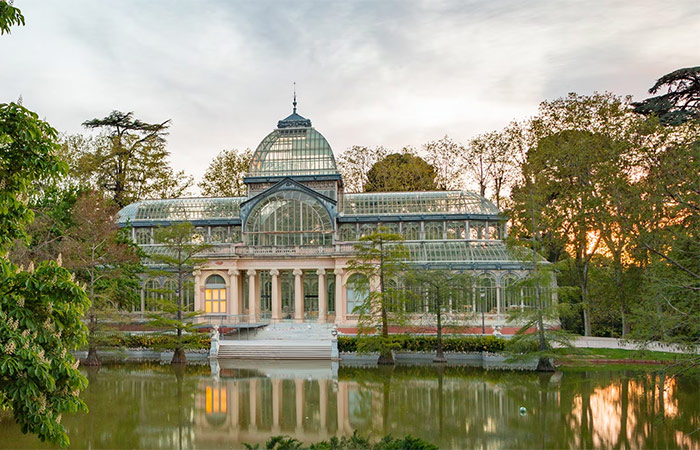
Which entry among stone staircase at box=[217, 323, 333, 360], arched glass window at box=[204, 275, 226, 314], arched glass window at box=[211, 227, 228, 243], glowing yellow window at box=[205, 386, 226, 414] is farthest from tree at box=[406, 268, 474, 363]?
arched glass window at box=[211, 227, 228, 243]

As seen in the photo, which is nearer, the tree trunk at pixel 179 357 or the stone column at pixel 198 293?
the tree trunk at pixel 179 357

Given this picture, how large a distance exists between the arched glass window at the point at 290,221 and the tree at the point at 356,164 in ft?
63.2

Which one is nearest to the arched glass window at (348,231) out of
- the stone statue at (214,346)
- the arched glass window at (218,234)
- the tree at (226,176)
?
the arched glass window at (218,234)

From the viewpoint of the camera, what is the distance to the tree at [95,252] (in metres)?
32.2

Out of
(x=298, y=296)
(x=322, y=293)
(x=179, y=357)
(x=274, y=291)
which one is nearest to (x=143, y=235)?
(x=274, y=291)

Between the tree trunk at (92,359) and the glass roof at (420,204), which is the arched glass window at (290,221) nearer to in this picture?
the glass roof at (420,204)

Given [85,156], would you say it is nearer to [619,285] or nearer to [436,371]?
[436,371]

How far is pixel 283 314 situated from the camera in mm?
49062

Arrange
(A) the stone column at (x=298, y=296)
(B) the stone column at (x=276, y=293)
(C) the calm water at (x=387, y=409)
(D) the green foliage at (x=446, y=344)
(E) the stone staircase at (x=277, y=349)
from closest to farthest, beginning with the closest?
(C) the calm water at (x=387, y=409) < (D) the green foliage at (x=446, y=344) < (E) the stone staircase at (x=277, y=349) < (A) the stone column at (x=298, y=296) < (B) the stone column at (x=276, y=293)

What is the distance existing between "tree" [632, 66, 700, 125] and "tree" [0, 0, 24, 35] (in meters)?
37.6

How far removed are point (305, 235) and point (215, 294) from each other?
7.92 meters

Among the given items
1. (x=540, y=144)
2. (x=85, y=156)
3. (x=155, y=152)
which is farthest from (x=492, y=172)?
(x=85, y=156)

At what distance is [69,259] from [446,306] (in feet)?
65.5

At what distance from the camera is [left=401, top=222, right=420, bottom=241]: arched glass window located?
163ft
